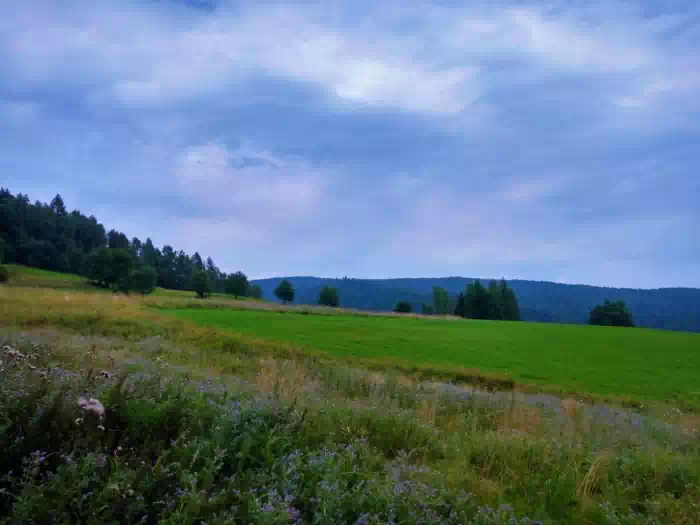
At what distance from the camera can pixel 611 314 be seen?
259 ft

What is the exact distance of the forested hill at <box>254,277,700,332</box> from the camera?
→ 90.8m

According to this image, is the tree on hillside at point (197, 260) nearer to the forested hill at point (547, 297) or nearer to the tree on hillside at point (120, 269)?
the forested hill at point (547, 297)

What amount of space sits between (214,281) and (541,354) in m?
106

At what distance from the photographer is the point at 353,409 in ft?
18.1

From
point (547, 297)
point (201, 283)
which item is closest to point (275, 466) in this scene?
point (201, 283)

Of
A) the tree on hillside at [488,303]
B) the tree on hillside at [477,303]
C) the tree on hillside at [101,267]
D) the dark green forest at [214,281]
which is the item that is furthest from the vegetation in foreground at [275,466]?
the tree on hillside at [477,303]

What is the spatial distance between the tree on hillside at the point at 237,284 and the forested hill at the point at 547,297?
7.73m

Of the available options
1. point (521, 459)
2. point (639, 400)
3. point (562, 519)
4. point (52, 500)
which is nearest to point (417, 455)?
point (521, 459)

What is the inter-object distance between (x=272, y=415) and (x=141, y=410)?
46.8 inches

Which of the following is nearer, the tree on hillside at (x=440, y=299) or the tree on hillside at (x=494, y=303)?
the tree on hillside at (x=494, y=303)

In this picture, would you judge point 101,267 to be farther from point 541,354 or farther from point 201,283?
point 541,354

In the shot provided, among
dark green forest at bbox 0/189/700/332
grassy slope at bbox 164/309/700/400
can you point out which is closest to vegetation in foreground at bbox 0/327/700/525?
grassy slope at bbox 164/309/700/400

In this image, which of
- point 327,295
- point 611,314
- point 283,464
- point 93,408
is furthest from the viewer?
point 327,295

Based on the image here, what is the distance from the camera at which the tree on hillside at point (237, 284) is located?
305ft
